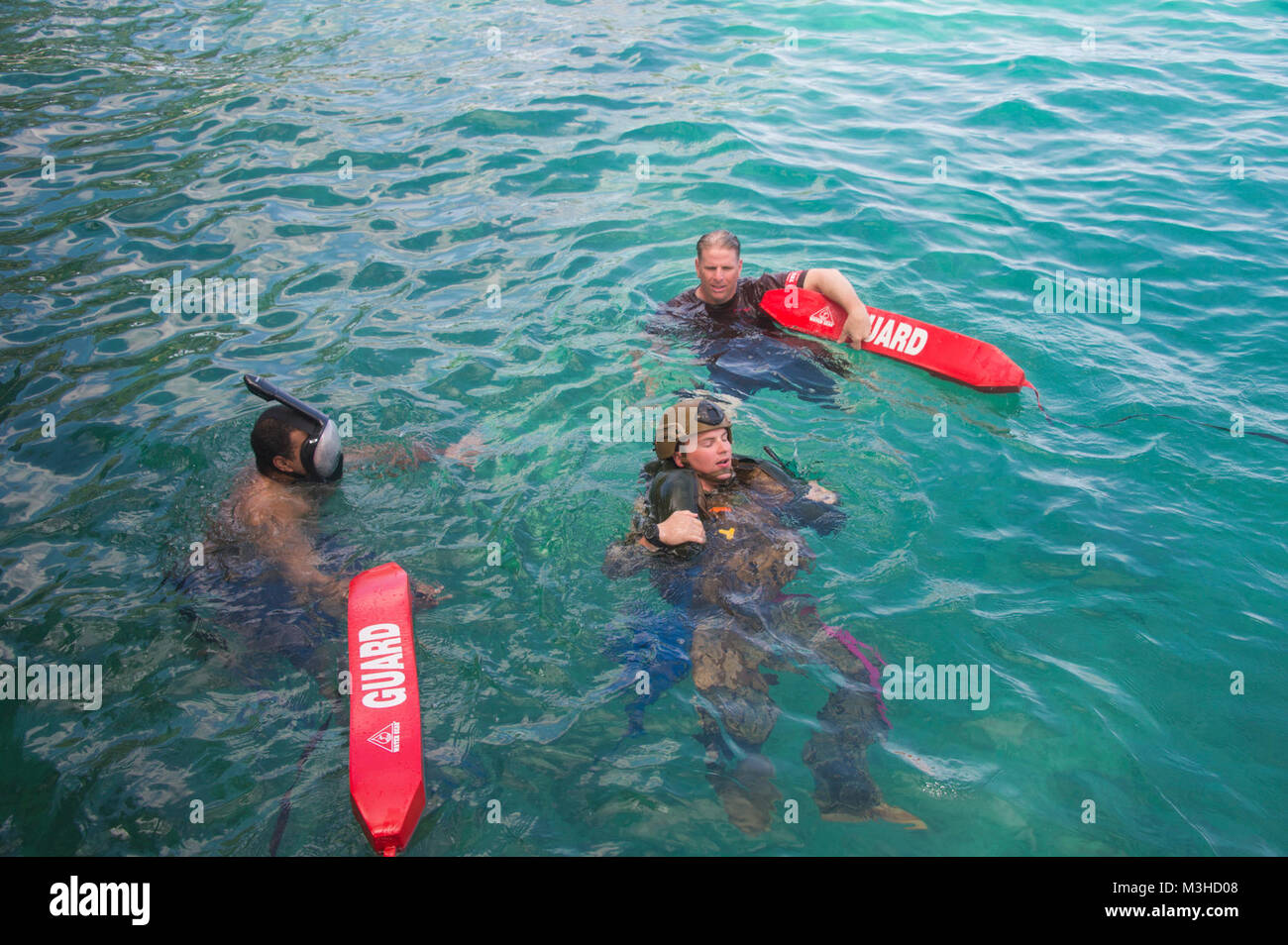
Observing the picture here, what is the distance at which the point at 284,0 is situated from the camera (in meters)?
15.7

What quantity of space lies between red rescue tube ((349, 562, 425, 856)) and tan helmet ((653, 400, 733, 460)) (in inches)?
72.7

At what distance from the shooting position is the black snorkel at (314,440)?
5.56 meters

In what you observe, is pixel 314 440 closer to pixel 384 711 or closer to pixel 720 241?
pixel 384 711

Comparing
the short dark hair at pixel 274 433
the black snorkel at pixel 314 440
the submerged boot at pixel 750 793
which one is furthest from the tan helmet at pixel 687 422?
the short dark hair at pixel 274 433

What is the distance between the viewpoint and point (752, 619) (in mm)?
5215

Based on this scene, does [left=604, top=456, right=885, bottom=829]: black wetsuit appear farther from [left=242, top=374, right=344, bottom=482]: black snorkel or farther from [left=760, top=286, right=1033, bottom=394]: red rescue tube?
[left=760, top=286, right=1033, bottom=394]: red rescue tube

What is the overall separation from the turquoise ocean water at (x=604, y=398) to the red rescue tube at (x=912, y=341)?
191 mm

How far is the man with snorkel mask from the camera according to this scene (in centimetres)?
551

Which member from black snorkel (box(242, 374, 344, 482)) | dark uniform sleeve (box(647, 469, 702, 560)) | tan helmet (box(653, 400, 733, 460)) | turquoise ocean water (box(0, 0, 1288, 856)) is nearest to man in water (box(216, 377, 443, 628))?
black snorkel (box(242, 374, 344, 482))

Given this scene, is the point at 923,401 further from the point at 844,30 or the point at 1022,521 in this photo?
the point at 844,30

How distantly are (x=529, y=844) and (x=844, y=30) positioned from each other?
1591 centimetres

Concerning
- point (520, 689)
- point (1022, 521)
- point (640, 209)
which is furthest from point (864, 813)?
point (640, 209)

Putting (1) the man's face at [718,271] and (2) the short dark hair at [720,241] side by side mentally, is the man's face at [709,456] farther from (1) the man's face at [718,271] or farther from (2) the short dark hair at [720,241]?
(2) the short dark hair at [720,241]

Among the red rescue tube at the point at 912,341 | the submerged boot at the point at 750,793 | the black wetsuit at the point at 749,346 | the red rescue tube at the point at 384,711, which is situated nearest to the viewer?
the red rescue tube at the point at 384,711
